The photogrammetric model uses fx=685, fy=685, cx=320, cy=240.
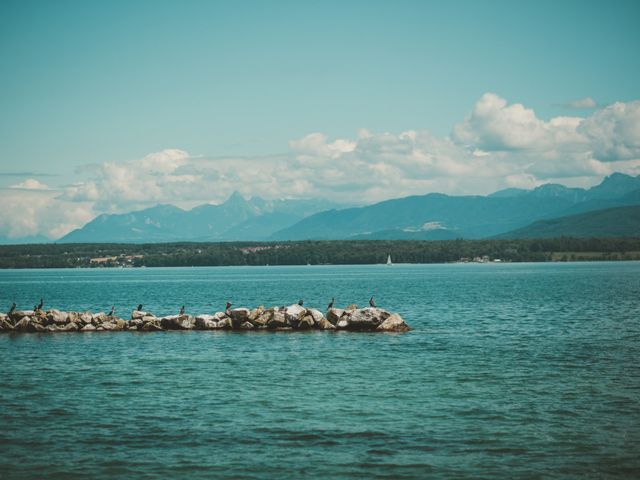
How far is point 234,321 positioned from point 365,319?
406 inches

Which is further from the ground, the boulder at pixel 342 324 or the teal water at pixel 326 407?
the boulder at pixel 342 324

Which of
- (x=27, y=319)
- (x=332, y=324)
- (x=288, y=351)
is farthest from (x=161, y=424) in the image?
(x=27, y=319)

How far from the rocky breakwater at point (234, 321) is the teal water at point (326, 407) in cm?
Result: 487

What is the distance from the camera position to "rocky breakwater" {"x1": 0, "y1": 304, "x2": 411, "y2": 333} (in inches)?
2004

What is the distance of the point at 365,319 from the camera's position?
50625mm

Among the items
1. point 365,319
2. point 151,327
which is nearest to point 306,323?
point 365,319

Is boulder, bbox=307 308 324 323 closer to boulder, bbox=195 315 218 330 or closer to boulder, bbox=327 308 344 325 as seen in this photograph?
boulder, bbox=327 308 344 325

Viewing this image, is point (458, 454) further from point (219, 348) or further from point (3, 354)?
point (3, 354)

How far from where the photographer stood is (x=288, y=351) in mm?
39844

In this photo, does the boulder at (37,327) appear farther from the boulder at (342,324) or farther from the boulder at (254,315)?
the boulder at (342,324)

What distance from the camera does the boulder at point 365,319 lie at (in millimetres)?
50594

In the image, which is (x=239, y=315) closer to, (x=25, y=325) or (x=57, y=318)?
(x=57, y=318)

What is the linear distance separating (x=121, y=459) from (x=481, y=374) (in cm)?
Result: 1725

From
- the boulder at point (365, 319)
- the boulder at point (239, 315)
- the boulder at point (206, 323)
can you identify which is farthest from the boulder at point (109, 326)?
the boulder at point (365, 319)
